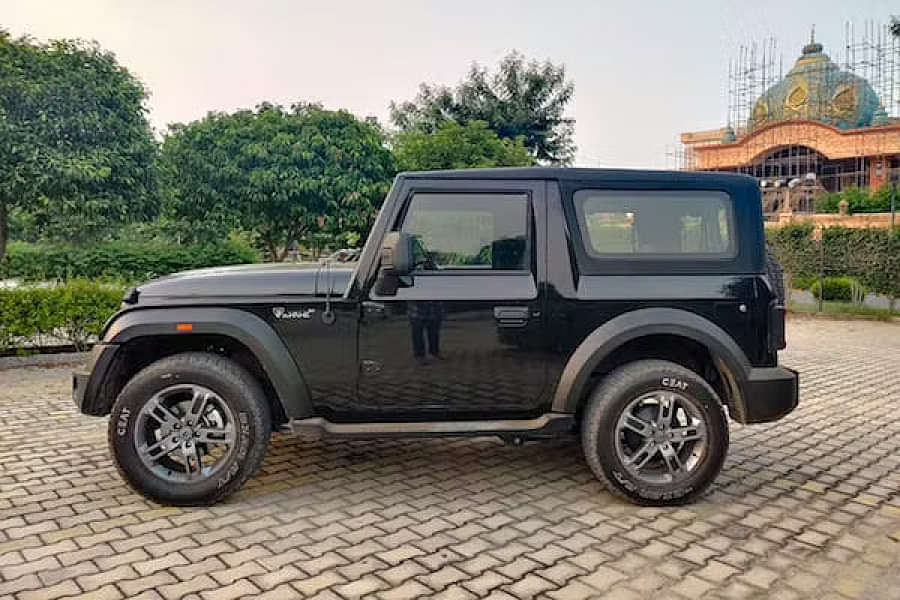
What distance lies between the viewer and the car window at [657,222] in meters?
4.31

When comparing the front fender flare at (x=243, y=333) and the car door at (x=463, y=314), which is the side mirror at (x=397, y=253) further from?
the front fender flare at (x=243, y=333)

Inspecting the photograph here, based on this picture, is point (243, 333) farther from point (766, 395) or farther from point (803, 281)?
point (803, 281)

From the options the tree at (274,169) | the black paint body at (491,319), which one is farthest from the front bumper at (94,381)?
the tree at (274,169)

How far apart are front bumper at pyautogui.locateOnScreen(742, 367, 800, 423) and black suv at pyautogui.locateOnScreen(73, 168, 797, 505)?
10 millimetres

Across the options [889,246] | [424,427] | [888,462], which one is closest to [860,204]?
[889,246]

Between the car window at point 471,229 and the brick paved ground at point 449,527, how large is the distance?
1.44 metres

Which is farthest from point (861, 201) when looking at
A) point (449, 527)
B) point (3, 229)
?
point (449, 527)

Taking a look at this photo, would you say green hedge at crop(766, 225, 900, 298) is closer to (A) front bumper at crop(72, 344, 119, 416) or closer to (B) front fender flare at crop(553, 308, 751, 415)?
(B) front fender flare at crop(553, 308, 751, 415)

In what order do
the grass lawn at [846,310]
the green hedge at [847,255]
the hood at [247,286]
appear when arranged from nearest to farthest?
the hood at [247,286] < the grass lawn at [846,310] < the green hedge at [847,255]

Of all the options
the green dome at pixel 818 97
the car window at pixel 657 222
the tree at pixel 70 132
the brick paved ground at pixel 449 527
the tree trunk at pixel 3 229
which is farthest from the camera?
the green dome at pixel 818 97

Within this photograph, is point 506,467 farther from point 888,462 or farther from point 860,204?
point 860,204

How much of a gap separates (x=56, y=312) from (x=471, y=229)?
22.9ft

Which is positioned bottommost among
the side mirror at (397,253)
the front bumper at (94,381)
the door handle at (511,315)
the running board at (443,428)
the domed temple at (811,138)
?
the running board at (443,428)

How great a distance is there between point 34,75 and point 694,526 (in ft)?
37.3
